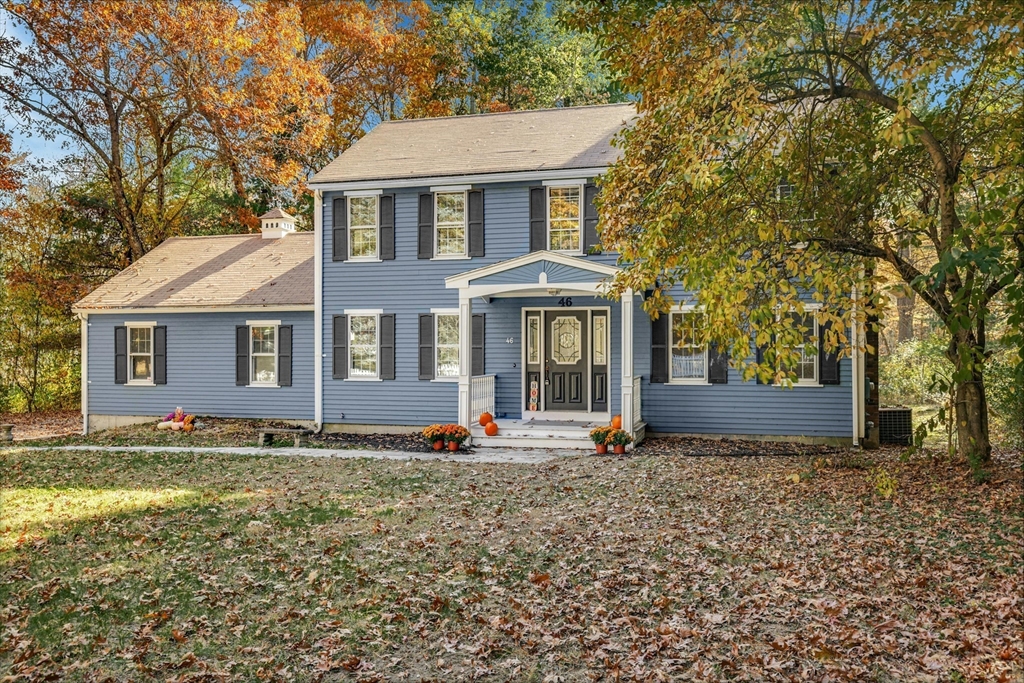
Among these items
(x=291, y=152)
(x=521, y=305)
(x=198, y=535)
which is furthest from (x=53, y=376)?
(x=198, y=535)

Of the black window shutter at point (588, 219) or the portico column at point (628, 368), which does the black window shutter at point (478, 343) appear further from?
the portico column at point (628, 368)

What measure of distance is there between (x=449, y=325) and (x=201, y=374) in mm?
6574

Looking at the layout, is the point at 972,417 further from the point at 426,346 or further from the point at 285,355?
the point at 285,355

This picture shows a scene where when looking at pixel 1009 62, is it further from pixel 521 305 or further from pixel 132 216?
pixel 132 216

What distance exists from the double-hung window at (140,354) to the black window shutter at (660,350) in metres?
12.3

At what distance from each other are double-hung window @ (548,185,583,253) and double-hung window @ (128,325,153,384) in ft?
34.4

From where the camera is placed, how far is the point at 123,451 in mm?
14789

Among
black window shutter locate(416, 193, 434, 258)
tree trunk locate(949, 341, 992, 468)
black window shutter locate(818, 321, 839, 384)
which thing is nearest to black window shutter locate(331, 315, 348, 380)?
black window shutter locate(416, 193, 434, 258)

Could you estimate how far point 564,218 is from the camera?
16.0 metres

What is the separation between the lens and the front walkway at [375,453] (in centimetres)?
1362

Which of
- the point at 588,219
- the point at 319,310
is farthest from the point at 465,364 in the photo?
the point at 319,310

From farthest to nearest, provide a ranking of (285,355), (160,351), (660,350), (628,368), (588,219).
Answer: (160,351) < (285,355) < (588,219) < (660,350) < (628,368)

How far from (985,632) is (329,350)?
14.3 metres

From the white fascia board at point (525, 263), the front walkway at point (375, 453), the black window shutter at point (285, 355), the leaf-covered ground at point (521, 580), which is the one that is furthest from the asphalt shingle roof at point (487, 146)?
the leaf-covered ground at point (521, 580)
